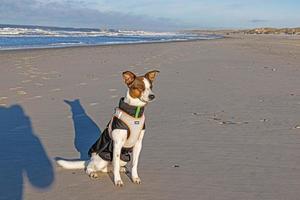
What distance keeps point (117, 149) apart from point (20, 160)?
138 centimetres

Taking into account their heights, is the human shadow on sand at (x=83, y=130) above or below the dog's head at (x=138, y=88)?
below

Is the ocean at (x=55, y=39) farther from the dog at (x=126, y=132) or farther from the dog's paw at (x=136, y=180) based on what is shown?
the dog's paw at (x=136, y=180)

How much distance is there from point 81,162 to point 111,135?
0.59m

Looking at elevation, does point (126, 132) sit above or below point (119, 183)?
above

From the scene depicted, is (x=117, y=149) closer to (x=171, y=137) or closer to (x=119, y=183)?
(x=119, y=183)

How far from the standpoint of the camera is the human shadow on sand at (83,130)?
234 inches

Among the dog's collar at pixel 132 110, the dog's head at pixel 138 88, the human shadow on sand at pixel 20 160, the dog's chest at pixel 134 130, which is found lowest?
the human shadow on sand at pixel 20 160

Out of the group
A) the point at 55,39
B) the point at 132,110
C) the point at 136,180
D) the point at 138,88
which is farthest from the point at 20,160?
the point at 55,39

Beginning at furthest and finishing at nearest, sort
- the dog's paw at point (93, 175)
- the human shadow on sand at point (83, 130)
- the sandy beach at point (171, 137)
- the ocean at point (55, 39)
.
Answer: the ocean at point (55, 39), the human shadow on sand at point (83, 130), the dog's paw at point (93, 175), the sandy beach at point (171, 137)

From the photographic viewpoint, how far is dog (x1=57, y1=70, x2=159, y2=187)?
4.46m

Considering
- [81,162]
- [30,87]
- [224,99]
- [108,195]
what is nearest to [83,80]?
[30,87]

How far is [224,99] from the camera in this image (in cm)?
912

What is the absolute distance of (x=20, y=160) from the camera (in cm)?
526

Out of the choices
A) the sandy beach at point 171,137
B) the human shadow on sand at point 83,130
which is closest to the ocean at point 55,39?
the sandy beach at point 171,137
